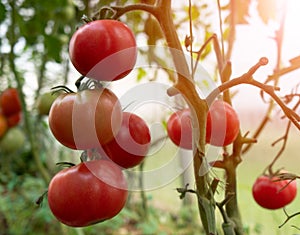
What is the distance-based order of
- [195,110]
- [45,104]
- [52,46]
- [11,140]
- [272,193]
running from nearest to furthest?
[195,110] < [272,193] < [52,46] < [45,104] < [11,140]

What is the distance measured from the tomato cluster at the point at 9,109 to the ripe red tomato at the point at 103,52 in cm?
98

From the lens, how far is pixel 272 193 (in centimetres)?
48

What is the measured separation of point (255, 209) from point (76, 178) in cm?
120

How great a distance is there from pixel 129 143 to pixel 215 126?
73 millimetres

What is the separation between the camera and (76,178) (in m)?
0.31

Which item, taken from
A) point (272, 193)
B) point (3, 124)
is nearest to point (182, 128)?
point (272, 193)

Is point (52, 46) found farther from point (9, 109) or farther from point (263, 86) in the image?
point (9, 109)

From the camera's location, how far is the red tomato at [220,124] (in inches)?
13.8

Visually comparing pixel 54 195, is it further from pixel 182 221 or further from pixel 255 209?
pixel 182 221

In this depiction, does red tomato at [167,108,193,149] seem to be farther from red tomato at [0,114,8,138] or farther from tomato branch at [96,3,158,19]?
red tomato at [0,114,8,138]

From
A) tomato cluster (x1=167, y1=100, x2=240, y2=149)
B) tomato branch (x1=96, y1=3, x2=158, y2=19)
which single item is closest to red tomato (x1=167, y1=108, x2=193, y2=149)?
tomato cluster (x1=167, y1=100, x2=240, y2=149)

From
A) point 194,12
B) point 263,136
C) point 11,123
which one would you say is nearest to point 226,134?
point 194,12

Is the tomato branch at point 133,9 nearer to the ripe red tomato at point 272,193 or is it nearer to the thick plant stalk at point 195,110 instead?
the thick plant stalk at point 195,110

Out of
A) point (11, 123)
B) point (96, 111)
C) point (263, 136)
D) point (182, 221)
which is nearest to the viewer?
point (96, 111)
